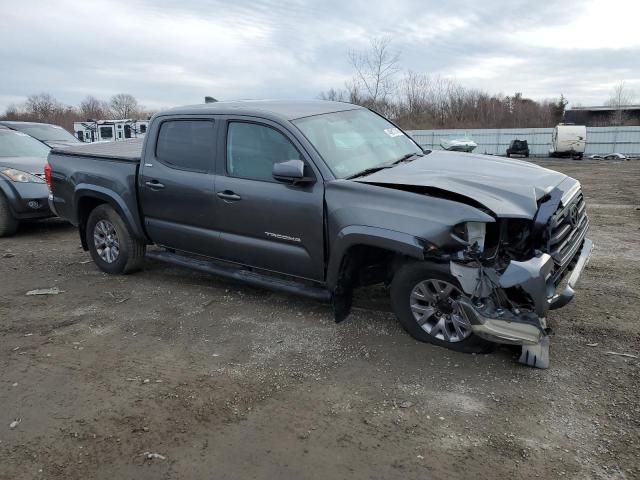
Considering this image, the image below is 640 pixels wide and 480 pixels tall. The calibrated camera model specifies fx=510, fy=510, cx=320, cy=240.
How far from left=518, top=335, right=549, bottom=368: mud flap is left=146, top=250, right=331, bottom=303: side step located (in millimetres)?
1506

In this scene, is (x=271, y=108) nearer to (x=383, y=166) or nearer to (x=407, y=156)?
(x=383, y=166)

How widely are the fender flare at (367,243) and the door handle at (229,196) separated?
1086 mm

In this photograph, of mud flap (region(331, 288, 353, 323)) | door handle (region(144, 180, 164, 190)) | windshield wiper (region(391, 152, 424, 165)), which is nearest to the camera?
mud flap (region(331, 288, 353, 323))

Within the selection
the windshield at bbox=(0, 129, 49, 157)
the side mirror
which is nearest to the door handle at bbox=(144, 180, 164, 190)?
the side mirror

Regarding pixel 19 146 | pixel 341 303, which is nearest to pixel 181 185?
pixel 341 303

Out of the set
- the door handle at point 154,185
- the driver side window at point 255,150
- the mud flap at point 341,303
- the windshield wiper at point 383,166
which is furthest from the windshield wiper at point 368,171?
the door handle at point 154,185

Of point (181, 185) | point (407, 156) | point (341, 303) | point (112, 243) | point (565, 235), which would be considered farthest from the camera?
point (112, 243)

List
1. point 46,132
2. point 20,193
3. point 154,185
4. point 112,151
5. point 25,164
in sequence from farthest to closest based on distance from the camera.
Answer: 1. point 46,132
2. point 25,164
3. point 20,193
4. point 112,151
5. point 154,185

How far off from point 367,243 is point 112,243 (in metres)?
3.53

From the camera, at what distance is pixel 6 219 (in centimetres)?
813

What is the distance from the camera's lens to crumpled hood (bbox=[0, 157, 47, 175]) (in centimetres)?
820

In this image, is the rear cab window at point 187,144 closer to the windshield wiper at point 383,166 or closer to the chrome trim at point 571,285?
the windshield wiper at point 383,166

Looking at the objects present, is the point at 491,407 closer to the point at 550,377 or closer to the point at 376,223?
the point at 550,377

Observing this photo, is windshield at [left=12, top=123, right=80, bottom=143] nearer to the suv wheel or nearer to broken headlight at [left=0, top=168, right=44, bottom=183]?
broken headlight at [left=0, top=168, right=44, bottom=183]
